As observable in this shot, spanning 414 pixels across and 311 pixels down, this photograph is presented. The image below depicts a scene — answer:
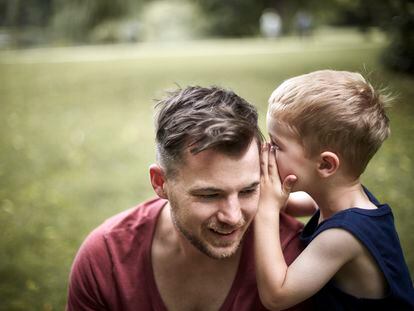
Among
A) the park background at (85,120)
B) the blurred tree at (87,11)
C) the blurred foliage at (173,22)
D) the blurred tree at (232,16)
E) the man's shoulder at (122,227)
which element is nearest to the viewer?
the man's shoulder at (122,227)

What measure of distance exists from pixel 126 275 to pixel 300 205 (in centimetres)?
108

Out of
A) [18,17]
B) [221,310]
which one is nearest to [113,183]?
[221,310]

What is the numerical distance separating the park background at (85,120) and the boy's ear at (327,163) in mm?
592

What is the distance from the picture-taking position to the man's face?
2150mm

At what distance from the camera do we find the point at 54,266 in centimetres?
531

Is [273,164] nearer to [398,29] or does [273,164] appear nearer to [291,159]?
[291,159]

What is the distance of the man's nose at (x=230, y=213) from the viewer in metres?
2.12

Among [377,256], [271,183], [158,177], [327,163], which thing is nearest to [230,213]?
[271,183]

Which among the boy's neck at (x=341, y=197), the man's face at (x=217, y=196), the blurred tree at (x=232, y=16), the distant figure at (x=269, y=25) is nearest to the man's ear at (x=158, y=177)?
the man's face at (x=217, y=196)

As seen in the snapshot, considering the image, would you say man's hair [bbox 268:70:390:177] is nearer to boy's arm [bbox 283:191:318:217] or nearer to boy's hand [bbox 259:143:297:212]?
boy's hand [bbox 259:143:297:212]

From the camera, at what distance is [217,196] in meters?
2.18

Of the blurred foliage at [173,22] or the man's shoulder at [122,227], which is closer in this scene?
the man's shoulder at [122,227]

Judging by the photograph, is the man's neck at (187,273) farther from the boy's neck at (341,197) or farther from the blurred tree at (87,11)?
the blurred tree at (87,11)

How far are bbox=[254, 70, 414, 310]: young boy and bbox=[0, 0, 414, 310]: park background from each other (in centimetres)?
47
